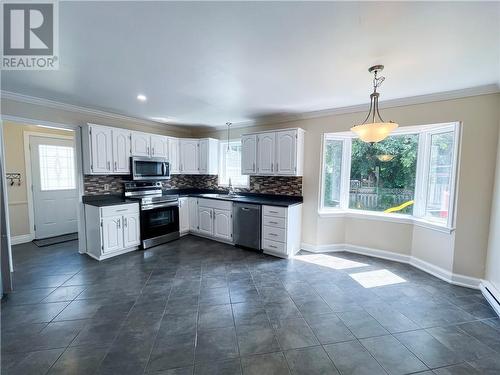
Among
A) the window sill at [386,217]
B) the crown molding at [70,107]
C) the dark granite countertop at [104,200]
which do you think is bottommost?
the window sill at [386,217]

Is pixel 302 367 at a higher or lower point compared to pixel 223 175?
lower

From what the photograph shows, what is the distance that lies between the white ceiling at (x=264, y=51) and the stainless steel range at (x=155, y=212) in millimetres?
1725

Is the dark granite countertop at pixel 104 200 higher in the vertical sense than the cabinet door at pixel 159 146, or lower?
lower

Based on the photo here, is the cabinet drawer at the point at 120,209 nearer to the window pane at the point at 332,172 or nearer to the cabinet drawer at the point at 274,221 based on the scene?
the cabinet drawer at the point at 274,221

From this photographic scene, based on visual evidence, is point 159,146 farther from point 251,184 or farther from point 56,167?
point 56,167

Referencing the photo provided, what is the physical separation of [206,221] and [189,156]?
5.16 feet

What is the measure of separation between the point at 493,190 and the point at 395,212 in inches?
47.4

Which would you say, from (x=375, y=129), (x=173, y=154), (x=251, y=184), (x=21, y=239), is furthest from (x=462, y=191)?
(x=21, y=239)

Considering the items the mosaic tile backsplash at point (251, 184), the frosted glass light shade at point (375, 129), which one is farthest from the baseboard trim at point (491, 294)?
the mosaic tile backsplash at point (251, 184)

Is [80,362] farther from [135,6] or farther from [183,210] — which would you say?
[183,210]

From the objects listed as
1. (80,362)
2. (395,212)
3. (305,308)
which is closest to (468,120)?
(395,212)

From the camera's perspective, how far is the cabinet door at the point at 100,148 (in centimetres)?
357

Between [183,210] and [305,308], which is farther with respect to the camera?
[183,210]

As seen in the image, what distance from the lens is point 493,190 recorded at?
2.65 metres
